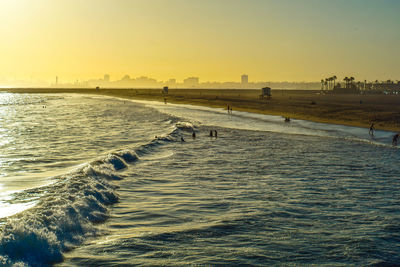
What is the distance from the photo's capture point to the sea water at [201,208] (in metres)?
9.59

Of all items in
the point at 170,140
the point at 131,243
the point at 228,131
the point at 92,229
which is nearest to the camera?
the point at 131,243

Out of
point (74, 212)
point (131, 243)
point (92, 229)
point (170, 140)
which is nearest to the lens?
point (131, 243)

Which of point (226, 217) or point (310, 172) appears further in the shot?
point (310, 172)

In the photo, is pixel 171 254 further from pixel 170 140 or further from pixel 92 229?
pixel 170 140

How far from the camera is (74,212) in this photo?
12.5 m

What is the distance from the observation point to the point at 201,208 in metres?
13.7

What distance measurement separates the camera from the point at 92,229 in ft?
37.4

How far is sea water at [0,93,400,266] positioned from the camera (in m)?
9.59

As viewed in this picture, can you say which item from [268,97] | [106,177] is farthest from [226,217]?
[268,97]

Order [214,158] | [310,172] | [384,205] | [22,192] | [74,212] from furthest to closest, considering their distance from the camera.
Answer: [214,158], [310,172], [22,192], [384,205], [74,212]

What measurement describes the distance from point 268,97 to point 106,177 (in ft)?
394

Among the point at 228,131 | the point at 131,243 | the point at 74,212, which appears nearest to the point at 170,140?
the point at 228,131

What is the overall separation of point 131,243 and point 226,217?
3706mm

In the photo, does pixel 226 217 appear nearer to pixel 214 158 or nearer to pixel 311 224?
pixel 311 224
